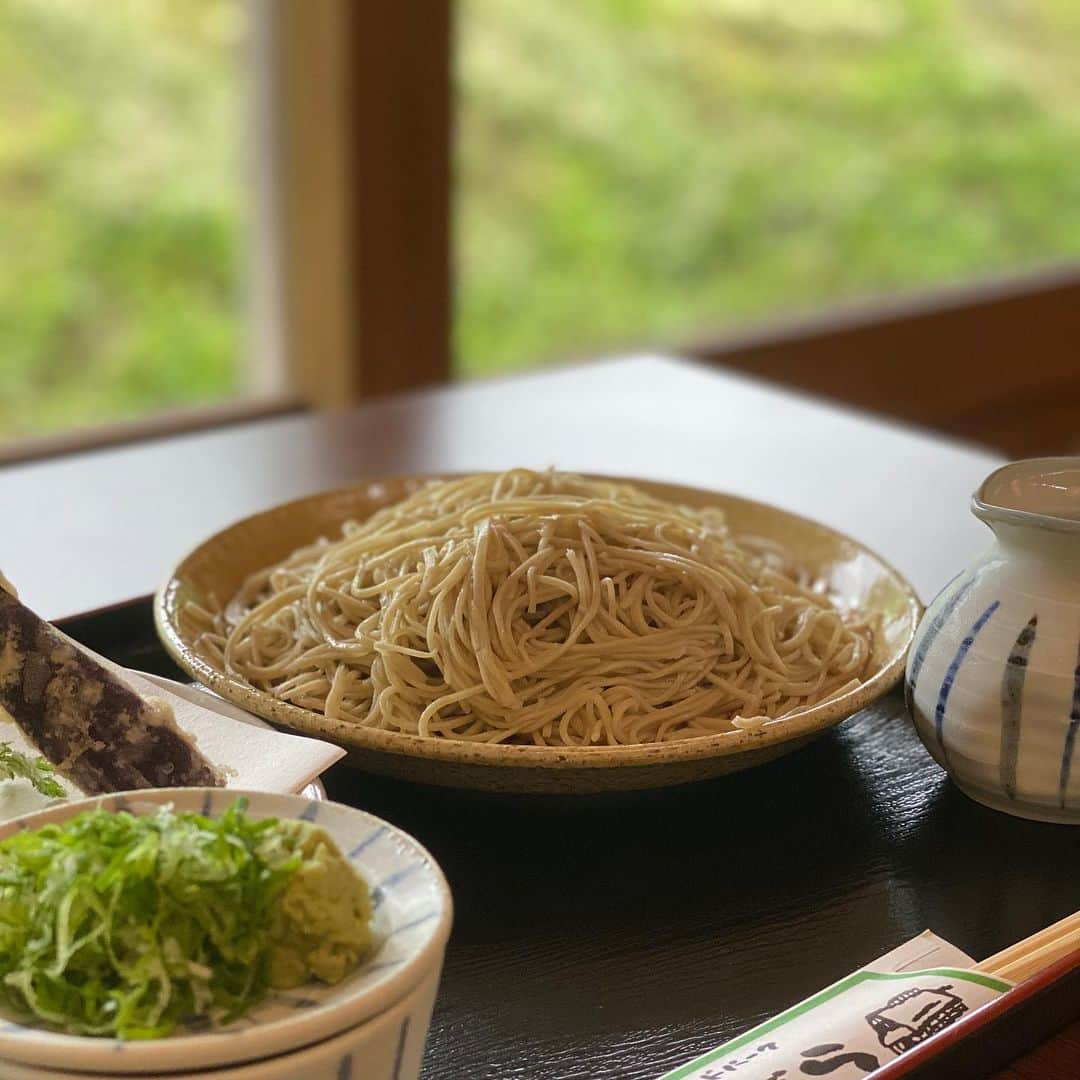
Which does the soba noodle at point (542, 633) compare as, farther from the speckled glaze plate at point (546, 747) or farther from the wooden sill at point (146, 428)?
the wooden sill at point (146, 428)

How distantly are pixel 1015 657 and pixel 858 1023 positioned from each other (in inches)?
12.2

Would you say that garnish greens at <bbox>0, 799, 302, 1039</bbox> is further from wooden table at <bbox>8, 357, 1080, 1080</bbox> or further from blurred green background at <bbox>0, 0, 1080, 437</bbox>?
blurred green background at <bbox>0, 0, 1080, 437</bbox>

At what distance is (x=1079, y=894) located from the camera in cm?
98

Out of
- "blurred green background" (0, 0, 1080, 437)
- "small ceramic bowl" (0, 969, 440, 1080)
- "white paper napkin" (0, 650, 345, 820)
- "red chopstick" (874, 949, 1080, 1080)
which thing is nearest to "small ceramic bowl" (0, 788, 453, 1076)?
"small ceramic bowl" (0, 969, 440, 1080)

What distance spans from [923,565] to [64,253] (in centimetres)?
239

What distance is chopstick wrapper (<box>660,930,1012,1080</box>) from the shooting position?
0.80 m

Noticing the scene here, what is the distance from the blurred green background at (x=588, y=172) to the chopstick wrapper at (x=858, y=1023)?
2711 mm

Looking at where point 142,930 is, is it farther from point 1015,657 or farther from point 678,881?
point 1015,657

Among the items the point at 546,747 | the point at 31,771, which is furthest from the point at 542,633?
the point at 31,771

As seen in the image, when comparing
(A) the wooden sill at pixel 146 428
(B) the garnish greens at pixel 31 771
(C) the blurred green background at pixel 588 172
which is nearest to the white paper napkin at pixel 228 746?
(B) the garnish greens at pixel 31 771


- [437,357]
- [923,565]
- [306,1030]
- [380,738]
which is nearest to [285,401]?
[437,357]

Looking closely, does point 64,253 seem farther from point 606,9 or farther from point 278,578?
point 278,578

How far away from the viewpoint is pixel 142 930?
0.63 m

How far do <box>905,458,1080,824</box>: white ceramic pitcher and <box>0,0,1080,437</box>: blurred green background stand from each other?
2.49 metres
